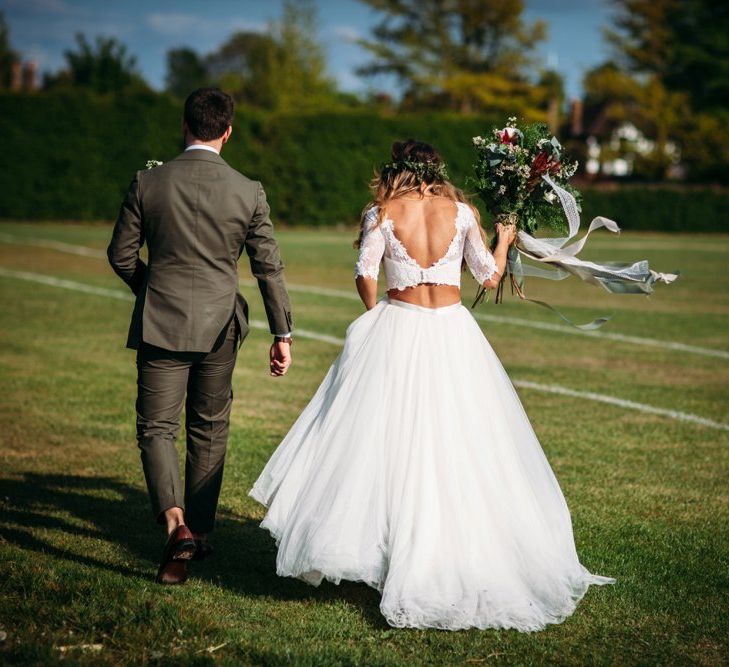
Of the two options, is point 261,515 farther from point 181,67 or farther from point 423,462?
point 181,67

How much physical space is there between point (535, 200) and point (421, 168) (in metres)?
0.95

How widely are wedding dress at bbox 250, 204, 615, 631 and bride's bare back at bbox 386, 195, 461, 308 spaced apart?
1.5 inches

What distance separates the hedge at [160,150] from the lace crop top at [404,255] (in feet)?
119

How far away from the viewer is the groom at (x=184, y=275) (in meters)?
5.07

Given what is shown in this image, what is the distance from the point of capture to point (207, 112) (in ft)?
16.7

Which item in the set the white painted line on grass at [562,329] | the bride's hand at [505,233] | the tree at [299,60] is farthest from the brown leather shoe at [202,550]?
the tree at [299,60]

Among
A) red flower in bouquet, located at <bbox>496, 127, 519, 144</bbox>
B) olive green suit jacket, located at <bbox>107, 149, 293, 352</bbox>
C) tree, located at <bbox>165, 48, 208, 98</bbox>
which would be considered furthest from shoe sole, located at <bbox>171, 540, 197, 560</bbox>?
tree, located at <bbox>165, 48, 208, 98</bbox>

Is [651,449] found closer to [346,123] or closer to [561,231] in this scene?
[561,231]

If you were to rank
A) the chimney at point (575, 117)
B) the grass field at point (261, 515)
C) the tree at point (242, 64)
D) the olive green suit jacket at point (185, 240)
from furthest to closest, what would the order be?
the chimney at point (575, 117) < the tree at point (242, 64) < the olive green suit jacket at point (185, 240) < the grass field at point (261, 515)

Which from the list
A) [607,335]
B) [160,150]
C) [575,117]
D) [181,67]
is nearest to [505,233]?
[607,335]

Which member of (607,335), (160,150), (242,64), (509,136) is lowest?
(607,335)

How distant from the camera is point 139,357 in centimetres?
522

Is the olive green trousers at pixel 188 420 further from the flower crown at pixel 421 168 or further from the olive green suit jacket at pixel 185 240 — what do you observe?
the flower crown at pixel 421 168

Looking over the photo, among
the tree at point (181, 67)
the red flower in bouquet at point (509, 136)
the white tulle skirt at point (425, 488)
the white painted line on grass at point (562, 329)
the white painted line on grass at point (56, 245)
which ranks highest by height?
the tree at point (181, 67)
